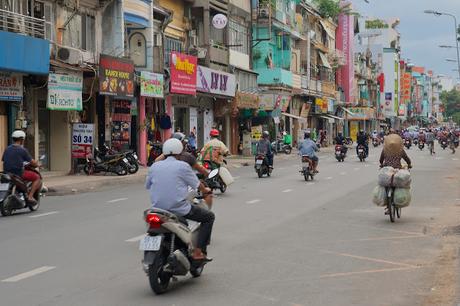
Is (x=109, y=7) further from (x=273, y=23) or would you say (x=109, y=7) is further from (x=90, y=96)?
(x=273, y=23)

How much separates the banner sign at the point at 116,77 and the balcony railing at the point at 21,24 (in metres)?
3.20

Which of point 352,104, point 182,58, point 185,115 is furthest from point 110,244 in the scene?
point 352,104

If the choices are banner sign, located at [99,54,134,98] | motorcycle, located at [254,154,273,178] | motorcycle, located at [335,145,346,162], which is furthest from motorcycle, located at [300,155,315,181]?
motorcycle, located at [335,145,346,162]


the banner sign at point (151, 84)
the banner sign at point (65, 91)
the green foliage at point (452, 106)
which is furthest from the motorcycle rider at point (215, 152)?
the green foliage at point (452, 106)

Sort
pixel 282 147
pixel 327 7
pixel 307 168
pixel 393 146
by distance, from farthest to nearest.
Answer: pixel 327 7 → pixel 282 147 → pixel 307 168 → pixel 393 146

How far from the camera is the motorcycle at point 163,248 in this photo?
281 inches

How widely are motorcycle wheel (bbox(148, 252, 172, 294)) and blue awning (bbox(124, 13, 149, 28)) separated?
83.2ft

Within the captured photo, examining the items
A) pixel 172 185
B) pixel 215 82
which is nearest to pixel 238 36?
pixel 215 82

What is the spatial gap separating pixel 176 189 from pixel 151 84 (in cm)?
2509

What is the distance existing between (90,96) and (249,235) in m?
18.4

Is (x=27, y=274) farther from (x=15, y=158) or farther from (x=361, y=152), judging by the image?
(x=361, y=152)

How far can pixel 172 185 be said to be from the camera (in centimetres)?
762

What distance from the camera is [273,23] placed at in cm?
5347

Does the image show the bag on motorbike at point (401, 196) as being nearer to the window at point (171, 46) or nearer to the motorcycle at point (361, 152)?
the window at point (171, 46)
